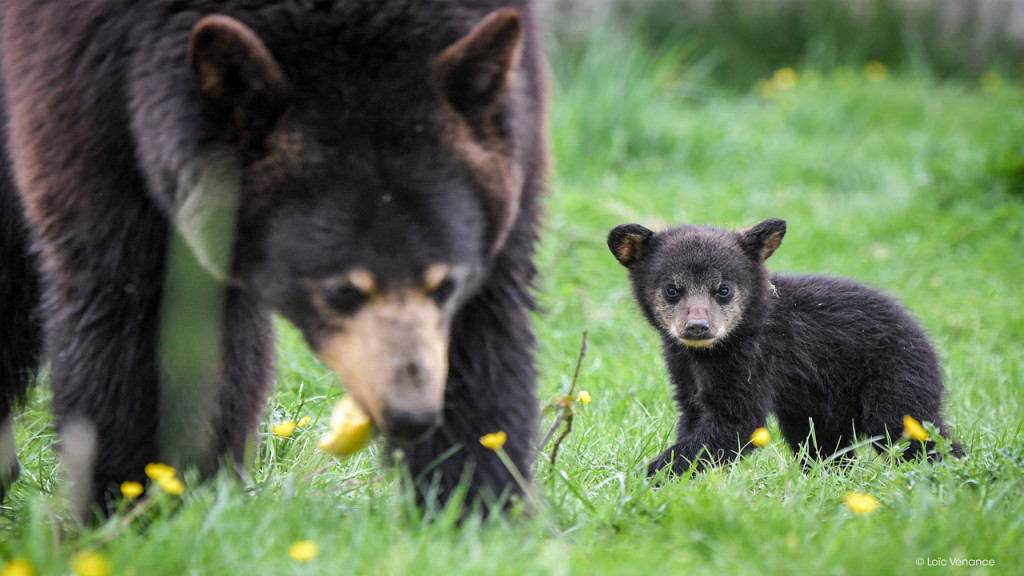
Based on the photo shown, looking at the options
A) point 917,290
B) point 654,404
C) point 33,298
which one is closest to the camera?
point 33,298

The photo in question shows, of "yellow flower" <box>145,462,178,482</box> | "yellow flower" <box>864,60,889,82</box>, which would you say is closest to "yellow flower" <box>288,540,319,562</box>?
"yellow flower" <box>145,462,178,482</box>

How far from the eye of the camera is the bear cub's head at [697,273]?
4.26m

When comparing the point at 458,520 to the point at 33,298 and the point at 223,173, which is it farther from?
the point at 33,298

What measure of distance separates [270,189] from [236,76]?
0.82 feet

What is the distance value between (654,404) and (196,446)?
7.55ft

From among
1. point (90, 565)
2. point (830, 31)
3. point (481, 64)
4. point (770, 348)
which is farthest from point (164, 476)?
point (830, 31)

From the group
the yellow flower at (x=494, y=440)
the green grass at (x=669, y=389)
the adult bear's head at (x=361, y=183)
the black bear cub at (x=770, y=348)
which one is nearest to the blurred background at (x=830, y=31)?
the green grass at (x=669, y=389)

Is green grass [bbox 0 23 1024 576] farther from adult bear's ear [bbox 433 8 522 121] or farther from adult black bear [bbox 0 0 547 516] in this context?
adult bear's ear [bbox 433 8 522 121]

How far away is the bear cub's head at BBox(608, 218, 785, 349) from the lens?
4262mm

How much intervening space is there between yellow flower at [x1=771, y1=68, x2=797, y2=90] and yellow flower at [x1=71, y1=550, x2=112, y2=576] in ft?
29.4

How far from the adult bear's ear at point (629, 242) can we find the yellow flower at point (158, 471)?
7.23 feet

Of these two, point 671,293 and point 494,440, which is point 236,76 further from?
point 671,293

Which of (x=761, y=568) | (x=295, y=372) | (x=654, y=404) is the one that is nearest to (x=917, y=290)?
(x=654, y=404)

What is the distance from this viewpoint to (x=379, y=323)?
7.89ft
